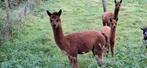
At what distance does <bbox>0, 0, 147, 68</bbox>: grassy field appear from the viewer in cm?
938

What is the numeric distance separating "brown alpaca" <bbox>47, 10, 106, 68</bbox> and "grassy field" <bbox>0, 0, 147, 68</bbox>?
322 mm

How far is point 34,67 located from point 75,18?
28.8ft

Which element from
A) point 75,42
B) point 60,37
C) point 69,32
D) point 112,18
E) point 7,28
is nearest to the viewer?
point 60,37

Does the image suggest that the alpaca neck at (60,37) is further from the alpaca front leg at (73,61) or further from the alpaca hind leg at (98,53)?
the alpaca hind leg at (98,53)

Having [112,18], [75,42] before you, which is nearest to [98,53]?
[75,42]

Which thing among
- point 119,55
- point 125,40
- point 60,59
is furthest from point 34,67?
point 125,40

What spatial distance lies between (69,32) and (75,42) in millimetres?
5876

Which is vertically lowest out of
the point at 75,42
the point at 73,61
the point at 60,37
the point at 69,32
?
the point at 69,32

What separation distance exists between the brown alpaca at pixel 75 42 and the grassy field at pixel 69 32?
322 millimetres

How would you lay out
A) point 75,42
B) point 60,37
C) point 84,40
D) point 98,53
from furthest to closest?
point 98,53, point 84,40, point 75,42, point 60,37

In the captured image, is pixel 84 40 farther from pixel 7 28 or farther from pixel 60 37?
pixel 7 28

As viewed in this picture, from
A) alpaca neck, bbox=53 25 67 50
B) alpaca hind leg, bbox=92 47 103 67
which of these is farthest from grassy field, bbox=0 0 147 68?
alpaca neck, bbox=53 25 67 50

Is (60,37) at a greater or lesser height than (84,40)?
greater

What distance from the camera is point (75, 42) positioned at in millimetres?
9156
